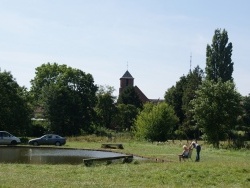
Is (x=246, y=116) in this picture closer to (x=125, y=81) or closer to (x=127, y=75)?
(x=125, y=81)

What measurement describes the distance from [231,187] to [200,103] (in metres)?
33.6

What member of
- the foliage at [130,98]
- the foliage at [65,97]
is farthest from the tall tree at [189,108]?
the foliage at [130,98]

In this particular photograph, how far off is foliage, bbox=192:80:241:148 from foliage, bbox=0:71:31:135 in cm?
2481

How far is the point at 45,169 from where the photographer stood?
24.1m

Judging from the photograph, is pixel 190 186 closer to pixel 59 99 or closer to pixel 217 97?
pixel 217 97

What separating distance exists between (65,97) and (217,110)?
34.6m

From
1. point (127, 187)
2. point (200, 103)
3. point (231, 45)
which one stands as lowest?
point (127, 187)

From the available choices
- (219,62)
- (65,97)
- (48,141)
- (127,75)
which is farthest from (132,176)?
(127,75)

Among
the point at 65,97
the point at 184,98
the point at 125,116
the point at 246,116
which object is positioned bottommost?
the point at 246,116

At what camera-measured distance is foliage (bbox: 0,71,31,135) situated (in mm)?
61156

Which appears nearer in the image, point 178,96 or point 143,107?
point 143,107

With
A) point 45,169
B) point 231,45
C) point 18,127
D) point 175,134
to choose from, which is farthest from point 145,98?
point 45,169

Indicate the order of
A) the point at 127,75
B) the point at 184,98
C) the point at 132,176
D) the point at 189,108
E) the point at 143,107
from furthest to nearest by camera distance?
the point at 127,75 → the point at 184,98 → the point at 189,108 → the point at 143,107 → the point at 132,176

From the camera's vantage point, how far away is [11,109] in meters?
61.4
